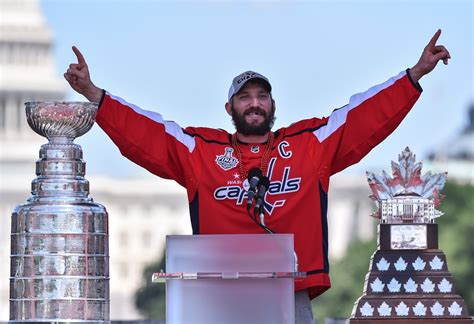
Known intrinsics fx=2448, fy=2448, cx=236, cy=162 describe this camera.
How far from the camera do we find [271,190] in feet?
57.2

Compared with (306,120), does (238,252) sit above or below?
below

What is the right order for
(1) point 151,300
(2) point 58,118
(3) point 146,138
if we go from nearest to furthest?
(2) point 58,118, (3) point 146,138, (1) point 151,300

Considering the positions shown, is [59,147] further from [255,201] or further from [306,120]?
[306,120]

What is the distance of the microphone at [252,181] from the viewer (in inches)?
659

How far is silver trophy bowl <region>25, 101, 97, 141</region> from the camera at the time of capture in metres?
15.9

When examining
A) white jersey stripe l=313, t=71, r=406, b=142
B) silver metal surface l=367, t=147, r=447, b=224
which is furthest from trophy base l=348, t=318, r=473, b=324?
white jersey stripe l=313, t=71, r=406, b=142

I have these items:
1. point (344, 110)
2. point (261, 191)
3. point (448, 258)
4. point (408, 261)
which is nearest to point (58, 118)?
point (261, 191)

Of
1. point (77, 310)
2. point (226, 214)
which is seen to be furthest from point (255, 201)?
point (77, 310)

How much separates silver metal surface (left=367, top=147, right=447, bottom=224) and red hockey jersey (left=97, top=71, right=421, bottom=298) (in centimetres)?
26

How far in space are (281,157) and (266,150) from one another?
12 centimetres

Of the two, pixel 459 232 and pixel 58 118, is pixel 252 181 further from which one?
pixel 459 232

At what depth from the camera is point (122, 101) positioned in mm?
18016

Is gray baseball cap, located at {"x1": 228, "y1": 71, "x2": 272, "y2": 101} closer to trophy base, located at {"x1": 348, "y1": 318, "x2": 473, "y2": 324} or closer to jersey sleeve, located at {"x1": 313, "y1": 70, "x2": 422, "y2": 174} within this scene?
jersey sleeve, located at {"x1": 313, "y1": 70, "x2": 422, "y2": 174}

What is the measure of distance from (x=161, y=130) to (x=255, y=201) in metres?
1.48
